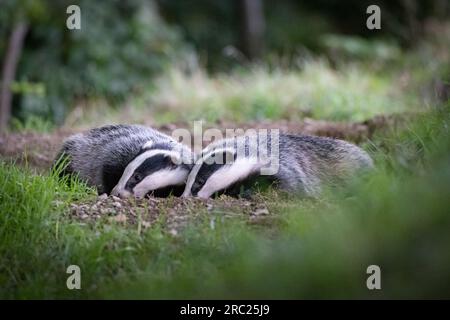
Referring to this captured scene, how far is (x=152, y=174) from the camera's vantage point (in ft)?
16.5

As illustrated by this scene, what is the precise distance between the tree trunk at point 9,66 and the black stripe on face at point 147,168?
5783mm

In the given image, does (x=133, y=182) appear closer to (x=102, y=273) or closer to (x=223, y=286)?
(x=102, y=273)

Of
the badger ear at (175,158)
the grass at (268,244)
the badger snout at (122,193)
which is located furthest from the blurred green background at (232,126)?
the badger ear at (175,158)

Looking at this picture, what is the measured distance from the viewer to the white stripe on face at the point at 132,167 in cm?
496

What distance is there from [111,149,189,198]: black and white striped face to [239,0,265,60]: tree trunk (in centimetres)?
937

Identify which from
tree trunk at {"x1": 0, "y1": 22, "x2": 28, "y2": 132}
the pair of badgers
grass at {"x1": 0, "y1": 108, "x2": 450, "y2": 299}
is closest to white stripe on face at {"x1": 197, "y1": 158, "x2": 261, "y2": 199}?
the pair of badgers

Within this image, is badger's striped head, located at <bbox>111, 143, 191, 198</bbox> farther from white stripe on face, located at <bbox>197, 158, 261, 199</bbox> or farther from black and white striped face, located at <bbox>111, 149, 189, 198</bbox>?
white stripe on face, located at <bbox>197, 158, 261, 199</bbox>

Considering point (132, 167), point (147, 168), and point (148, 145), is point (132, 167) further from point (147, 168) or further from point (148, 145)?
point (148, 145)

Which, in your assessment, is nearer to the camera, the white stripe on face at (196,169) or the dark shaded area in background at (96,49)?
the white stripe on face at (196,169)

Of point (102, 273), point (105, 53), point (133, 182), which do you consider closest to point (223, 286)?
point (102, 273)

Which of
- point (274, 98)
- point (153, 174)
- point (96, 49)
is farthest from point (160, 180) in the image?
point (96, 49)

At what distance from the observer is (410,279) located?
307cm

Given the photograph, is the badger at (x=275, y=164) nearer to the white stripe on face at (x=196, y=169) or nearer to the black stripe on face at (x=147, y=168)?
the white stripe on face at (x=196, y=169)
